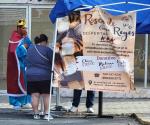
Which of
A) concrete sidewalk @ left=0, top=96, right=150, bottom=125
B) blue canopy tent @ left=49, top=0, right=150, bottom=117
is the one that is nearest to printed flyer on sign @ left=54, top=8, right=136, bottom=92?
blue canopy tent @ left=49, top=0, right=150, bottom=117

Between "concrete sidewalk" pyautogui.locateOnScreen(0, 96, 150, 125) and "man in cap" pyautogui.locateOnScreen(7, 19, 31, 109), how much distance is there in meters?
0.28

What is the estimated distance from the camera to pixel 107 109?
12.2 metres

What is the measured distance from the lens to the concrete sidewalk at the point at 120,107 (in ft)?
36.9

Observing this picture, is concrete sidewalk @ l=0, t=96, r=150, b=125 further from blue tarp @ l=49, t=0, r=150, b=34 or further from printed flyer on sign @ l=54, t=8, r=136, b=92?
blue tarp @ l=49, t=0, r=150, b=34

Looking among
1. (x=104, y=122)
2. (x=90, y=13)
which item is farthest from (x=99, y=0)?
(x=104, y=122)

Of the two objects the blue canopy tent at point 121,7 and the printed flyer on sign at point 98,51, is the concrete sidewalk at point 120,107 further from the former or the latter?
the blue canopy tent at point 121,7

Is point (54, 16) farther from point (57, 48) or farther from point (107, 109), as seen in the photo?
point (107, 109)

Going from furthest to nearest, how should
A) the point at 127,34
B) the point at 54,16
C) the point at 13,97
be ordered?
the point at 13,97
the point at 54,16
the point at 127,34

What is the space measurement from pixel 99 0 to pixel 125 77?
1645mm

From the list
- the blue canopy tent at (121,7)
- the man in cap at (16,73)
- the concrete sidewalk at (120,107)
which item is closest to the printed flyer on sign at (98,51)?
the blue canopy tent at (121,7)

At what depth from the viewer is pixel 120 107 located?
12516mm

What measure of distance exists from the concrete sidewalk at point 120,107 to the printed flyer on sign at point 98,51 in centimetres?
104

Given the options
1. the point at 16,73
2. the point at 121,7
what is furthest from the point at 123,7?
the point at 16,73

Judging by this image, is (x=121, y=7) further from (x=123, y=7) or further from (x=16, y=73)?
(x=16, y=73)
